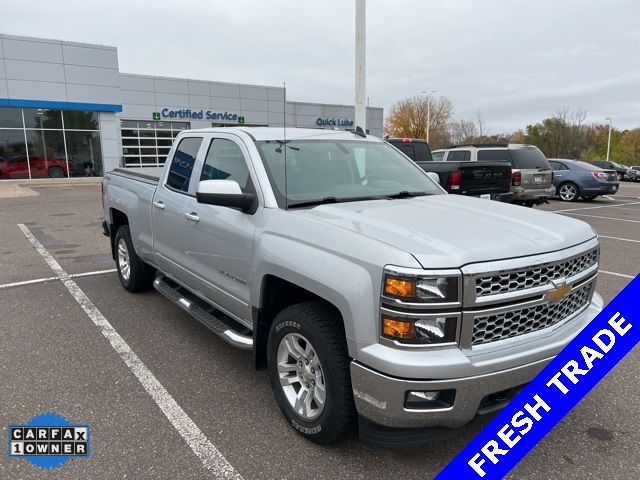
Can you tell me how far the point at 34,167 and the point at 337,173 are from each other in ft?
86.2

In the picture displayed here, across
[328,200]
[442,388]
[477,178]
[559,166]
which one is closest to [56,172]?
[477,178]

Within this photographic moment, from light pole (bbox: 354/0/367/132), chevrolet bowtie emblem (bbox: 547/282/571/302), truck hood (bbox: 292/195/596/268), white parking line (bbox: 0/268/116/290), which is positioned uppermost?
light pole (bbox: 354/0/367/132)

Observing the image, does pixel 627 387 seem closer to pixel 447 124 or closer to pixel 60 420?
pixel 60 420

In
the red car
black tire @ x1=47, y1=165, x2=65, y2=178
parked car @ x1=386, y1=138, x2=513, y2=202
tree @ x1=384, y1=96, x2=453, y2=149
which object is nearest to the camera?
parked car @ x1=386, y1=138, x2=513, y2=202

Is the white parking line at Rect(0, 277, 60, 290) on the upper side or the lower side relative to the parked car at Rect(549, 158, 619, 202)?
lower

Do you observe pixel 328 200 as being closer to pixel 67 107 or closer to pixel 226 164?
pixel 226 164

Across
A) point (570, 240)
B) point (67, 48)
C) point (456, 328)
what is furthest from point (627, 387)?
point (67, 48)

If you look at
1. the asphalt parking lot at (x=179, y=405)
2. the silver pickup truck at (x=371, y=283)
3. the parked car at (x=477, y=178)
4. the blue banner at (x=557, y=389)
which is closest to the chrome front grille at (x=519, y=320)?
the silver pickup truck at (x=371, y=283)

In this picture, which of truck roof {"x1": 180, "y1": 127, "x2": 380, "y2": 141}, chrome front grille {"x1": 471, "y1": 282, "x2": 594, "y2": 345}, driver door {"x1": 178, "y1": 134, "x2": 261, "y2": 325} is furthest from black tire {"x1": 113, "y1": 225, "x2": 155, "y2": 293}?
chrome front grille {"x1": 471, "y1": 282, "x2": 594, "y2": 345}

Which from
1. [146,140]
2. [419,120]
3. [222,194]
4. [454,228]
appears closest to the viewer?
[454,228]

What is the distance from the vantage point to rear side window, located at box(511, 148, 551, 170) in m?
13.3

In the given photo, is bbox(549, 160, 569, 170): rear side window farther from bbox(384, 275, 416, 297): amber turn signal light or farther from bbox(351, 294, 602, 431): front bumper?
bbox(384, 275, 416, 297): amber turn signal light

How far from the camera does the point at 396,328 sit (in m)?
2.33

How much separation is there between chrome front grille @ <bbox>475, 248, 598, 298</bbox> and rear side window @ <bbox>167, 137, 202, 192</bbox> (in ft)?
9.37
